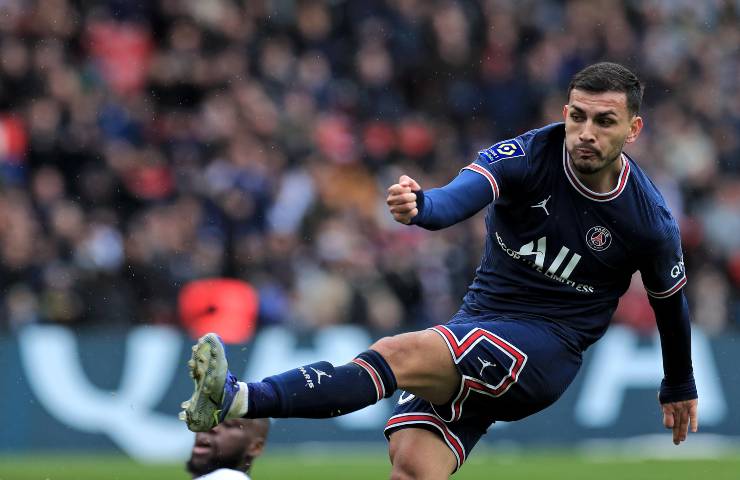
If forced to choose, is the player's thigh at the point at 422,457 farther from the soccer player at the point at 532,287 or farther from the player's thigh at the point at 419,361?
the player's thigh at the point at 419,361

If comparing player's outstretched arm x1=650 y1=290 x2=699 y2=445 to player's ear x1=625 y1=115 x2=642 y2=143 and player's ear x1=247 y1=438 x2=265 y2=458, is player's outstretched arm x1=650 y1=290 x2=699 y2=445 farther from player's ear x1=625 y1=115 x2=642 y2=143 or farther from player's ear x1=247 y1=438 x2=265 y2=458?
player's ear x1=247 y1=438 x2=265 y2=458

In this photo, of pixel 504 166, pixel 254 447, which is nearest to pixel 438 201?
pixel 504 166

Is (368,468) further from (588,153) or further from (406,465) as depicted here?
(588,153)

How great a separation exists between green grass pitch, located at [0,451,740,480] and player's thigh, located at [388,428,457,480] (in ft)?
15.9

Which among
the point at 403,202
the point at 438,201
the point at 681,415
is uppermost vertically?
the point at 438,201

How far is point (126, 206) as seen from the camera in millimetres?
15492

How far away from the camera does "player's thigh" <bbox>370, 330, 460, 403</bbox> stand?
6516 mm

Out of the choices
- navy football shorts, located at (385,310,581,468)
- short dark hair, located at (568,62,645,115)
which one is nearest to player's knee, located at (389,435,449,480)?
navy football shorts, located at (385,310,581,468)

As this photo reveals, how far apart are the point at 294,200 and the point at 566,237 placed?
8943mm

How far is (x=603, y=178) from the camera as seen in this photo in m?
6.93

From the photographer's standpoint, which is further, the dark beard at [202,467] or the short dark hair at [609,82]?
the dark beard at [202,467]

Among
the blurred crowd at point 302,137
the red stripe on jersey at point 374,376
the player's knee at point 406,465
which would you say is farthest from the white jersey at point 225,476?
the blurred crowd at point 302,137

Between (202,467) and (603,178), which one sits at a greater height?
(603,178)

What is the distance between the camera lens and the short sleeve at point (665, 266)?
6941 millimetres
